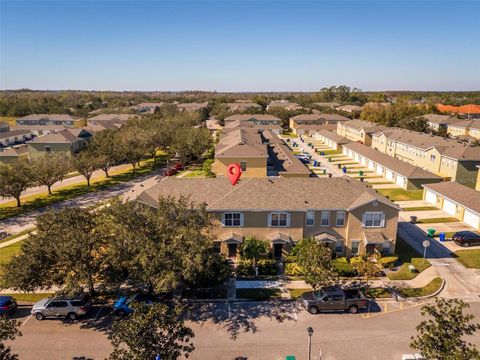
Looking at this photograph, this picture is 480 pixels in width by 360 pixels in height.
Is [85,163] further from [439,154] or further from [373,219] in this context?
[439,154]

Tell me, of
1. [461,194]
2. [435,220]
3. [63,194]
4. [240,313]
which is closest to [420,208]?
[435,220]

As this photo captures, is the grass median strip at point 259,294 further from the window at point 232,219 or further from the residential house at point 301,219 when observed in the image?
the window at point 232,219

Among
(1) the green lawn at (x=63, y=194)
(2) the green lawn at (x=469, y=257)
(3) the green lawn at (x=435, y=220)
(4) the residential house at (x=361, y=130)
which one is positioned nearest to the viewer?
(2) the green lawn at (x=469, y=257)

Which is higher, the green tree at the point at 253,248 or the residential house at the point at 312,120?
the residential house at the point at 312,120

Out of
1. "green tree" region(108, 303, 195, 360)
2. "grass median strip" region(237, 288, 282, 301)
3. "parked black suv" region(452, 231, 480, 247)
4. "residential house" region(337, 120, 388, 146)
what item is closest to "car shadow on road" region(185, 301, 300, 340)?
"grass median strip" region(237, 288, 282, 301)

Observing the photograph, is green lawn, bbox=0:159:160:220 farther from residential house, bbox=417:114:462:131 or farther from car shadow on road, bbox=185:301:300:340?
residential house, bbox=417:114:462:131

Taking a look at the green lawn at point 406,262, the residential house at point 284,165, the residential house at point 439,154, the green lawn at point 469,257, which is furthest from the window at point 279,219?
the residential house at point 439,154

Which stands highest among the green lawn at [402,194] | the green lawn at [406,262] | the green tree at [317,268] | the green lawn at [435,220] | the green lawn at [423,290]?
the green tree at [317,268]

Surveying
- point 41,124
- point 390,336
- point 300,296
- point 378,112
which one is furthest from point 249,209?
point 41,124
